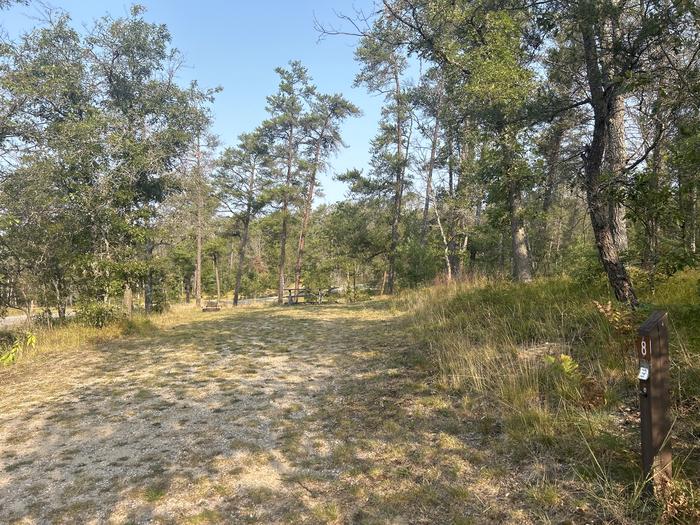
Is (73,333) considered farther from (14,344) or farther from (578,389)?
(578,389)

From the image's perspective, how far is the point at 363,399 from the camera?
14.4ft

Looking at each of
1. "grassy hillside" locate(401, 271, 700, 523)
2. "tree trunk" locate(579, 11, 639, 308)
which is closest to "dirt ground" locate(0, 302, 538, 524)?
"grassy hillside" locate(401, 271, 700, 523)

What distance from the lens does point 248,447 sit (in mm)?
3404

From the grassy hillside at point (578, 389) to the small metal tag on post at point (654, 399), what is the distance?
0.11m

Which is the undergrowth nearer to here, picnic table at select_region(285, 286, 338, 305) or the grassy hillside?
the grassy hillside

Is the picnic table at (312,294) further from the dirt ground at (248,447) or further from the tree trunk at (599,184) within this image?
the tree trunk at (599,184)

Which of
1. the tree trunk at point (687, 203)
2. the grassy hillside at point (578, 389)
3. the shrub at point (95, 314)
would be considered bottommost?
the grassy hillside at point (578, 389)

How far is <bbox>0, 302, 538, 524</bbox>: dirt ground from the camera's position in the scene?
2.53m

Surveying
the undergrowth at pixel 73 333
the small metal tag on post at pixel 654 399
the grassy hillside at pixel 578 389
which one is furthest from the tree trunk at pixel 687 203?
the undergrowth at pixel 73 333

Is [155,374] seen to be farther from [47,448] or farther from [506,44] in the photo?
[506,44]

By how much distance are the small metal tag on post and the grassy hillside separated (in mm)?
115

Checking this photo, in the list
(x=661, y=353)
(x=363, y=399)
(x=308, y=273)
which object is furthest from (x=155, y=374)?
(x=308, y=273)

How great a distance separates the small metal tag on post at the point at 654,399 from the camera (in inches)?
77.0

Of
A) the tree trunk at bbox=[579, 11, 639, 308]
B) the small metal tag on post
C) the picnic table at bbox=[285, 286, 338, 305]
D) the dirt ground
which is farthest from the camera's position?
the picnic table at bbox=[285, 286, 338, 305]
